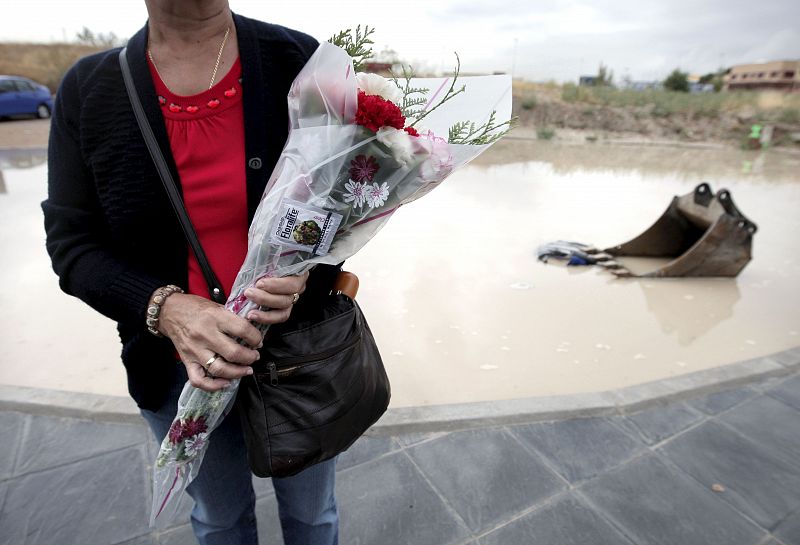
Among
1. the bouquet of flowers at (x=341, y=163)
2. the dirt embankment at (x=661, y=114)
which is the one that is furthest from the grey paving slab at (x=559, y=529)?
the dirt embankment at (x=661, y=114)

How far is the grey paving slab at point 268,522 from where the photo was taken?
77.9 inches

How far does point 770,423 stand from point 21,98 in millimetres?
20409

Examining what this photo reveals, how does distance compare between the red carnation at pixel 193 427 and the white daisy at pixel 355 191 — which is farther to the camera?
the red carnation at pixel 193 427

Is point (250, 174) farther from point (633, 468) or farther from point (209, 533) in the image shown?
point (633, 468)

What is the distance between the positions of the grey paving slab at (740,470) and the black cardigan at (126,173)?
217 cm

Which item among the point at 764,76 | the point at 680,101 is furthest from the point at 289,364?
the point at 764,76

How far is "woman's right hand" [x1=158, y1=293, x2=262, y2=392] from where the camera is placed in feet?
3.23

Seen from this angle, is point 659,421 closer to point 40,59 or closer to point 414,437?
point 414,437

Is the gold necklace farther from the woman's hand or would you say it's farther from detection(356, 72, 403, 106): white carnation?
the woman's hand

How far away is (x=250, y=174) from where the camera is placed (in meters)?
1.08

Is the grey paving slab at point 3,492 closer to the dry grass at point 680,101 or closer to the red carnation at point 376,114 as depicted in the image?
the red carnation at point 376,114

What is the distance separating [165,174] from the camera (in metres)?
1.05

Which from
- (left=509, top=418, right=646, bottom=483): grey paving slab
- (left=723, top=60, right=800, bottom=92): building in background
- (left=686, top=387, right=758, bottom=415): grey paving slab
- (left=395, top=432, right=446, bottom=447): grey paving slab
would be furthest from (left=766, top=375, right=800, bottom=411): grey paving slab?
(left=723, top=60, right=800, bottom=92): building in background

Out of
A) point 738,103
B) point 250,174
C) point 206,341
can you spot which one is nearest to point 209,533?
point 206,341
